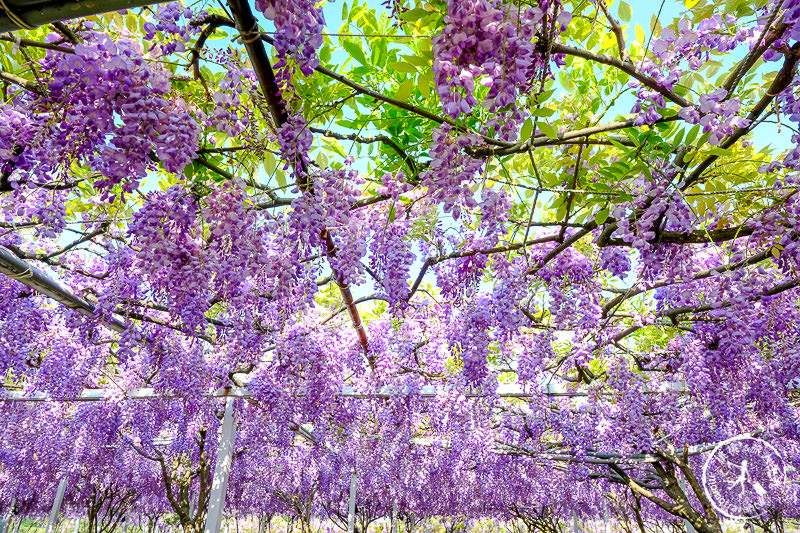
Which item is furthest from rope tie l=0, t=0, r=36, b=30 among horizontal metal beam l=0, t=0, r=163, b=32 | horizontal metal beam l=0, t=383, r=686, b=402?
horizontal metal beam l=0, t=383, r=686, b=402

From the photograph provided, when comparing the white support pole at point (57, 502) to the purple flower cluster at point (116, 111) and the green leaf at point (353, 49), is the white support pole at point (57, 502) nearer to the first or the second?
the purple flower cluster at point (116, 111)

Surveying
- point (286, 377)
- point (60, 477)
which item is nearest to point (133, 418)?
point (286, 377)

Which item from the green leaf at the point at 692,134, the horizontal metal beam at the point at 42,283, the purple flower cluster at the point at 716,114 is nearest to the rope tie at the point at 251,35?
the purple flower cluster at the point at 716,114

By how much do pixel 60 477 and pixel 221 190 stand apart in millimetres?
11619

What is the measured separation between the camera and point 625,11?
1886mm

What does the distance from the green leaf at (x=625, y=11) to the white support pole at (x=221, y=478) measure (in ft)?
21.4

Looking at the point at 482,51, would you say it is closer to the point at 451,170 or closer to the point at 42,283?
the point at 451,170

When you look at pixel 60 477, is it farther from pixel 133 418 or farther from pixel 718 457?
pixel 718 457

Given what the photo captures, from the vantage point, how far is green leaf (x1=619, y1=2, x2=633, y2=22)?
187 centimetres

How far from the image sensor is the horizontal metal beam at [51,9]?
918mm

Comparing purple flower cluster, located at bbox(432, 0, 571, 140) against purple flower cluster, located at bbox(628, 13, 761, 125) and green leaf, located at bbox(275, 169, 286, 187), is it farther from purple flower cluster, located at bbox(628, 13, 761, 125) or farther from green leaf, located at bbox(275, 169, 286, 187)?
green leaf, located at bbox(275, 169, 286, 187)

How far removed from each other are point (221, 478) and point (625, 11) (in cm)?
663

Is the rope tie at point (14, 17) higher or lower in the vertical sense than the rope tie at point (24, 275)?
lower

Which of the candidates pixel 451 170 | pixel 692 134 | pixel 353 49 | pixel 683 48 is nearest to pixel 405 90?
pixel 451 170
